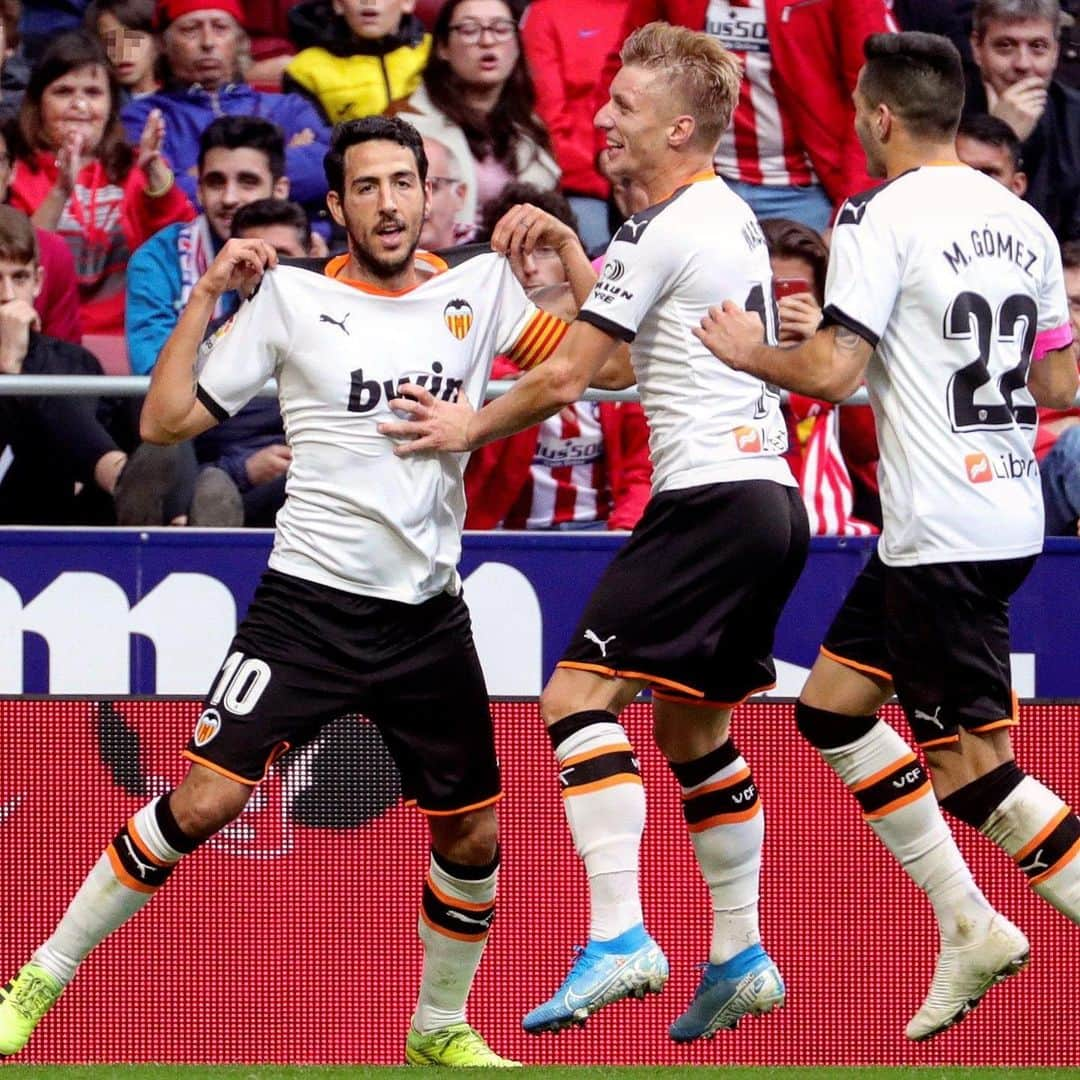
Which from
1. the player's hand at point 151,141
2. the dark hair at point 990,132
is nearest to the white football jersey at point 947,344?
the dark hair at point 990,132

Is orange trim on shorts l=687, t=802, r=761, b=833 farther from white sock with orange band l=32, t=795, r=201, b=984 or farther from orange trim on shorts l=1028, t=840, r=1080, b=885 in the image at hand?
white sock with orange band l=32, t=795, r=201, b=984

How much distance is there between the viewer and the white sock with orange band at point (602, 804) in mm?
5070

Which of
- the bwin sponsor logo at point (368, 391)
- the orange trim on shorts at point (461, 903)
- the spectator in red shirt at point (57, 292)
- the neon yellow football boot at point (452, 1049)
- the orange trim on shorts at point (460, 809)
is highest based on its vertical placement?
the bwin sponsor logo at point (368, 391)

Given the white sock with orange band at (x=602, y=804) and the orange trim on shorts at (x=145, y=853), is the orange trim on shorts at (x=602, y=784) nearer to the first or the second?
the white sock with orange band at (x=602, y=804)

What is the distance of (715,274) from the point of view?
5.09 metres

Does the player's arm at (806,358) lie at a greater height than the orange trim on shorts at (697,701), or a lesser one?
greater

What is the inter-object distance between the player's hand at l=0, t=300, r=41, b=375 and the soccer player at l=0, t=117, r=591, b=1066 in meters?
2.21

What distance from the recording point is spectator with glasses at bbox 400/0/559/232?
848 centimetres

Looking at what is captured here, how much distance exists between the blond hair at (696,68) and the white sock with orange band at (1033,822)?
5.39 feet

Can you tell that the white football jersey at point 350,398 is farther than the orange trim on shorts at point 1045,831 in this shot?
Yes

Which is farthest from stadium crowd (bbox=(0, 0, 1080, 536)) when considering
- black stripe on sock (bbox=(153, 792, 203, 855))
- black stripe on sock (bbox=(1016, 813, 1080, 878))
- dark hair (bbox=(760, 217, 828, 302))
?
black stripe on sock (bbox=(1016, 813, 1080, 878))

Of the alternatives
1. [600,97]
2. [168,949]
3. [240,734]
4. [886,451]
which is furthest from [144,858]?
[600,97]

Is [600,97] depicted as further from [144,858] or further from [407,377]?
[144,858]

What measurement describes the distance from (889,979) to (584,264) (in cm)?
209
